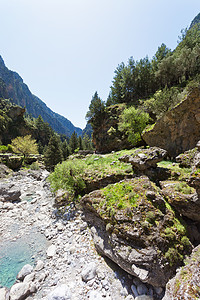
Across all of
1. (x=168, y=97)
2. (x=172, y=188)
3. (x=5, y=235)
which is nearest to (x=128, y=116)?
(x=168, y=97)

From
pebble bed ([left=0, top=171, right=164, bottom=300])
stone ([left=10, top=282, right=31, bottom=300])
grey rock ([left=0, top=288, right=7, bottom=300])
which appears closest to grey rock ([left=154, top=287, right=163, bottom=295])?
pebble bed ([left=0, top=171, right=164, bottom=300])

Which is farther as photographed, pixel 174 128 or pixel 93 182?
pixel 174 128

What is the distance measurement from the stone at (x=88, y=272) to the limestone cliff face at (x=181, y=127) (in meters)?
10.9

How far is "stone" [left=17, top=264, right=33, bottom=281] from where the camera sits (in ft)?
16.6

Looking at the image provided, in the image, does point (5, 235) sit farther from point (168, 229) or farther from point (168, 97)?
point (168, 97)

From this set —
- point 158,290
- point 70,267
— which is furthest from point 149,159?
point 70,267

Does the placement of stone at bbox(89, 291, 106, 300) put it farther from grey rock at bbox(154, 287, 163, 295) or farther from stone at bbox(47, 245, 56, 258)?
stone at bbox(47, 245, 56, 258)

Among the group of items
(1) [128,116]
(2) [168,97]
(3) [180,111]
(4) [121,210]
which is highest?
(2) [168,97]

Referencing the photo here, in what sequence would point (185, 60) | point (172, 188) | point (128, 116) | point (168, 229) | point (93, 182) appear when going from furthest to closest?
point (185, 60)
point (128, 116)
point (93, 182)
point (172, 188)
point (168, 229)

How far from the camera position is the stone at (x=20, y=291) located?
426cm

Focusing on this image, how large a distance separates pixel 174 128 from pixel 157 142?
2149mm

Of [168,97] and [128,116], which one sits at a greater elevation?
[168,97]

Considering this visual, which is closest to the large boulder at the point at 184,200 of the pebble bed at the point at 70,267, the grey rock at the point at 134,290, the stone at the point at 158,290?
the stone at the point at 158,290

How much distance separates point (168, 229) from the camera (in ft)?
14.7
